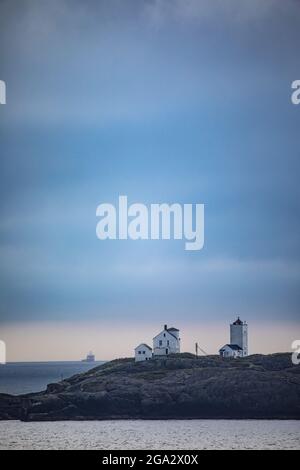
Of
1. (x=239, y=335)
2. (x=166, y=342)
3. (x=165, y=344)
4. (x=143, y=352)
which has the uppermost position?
(x=239, y=335)

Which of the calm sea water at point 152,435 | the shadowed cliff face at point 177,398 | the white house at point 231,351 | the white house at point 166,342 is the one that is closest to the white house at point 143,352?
the white house at point 166,342

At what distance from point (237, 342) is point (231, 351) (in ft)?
2.52

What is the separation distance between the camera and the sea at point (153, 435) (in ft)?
120

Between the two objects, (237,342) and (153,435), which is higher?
(237,342)

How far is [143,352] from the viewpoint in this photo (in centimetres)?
5225

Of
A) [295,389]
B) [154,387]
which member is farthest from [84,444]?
[295,389]

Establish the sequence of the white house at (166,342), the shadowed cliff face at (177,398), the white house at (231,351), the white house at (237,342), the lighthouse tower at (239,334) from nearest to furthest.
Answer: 1. the shadowed cliff face at (177,398)
2. the lighthouse tower at (239,334)
3. the white house at (237,342)
4. the white house at (166,342)
5. the white house at (231,351)

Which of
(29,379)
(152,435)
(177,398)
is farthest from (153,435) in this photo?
(29,379)

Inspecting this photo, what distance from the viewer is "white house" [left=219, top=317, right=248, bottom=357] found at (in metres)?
51.0

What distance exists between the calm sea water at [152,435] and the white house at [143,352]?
22.1 feet

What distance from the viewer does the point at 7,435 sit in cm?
4031

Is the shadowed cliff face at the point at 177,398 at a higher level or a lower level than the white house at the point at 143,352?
lower

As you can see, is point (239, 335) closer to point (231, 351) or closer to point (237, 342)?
point (237, 342)

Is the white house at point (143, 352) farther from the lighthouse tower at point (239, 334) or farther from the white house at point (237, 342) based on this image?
the lighthouse tower at point (239, 334)
